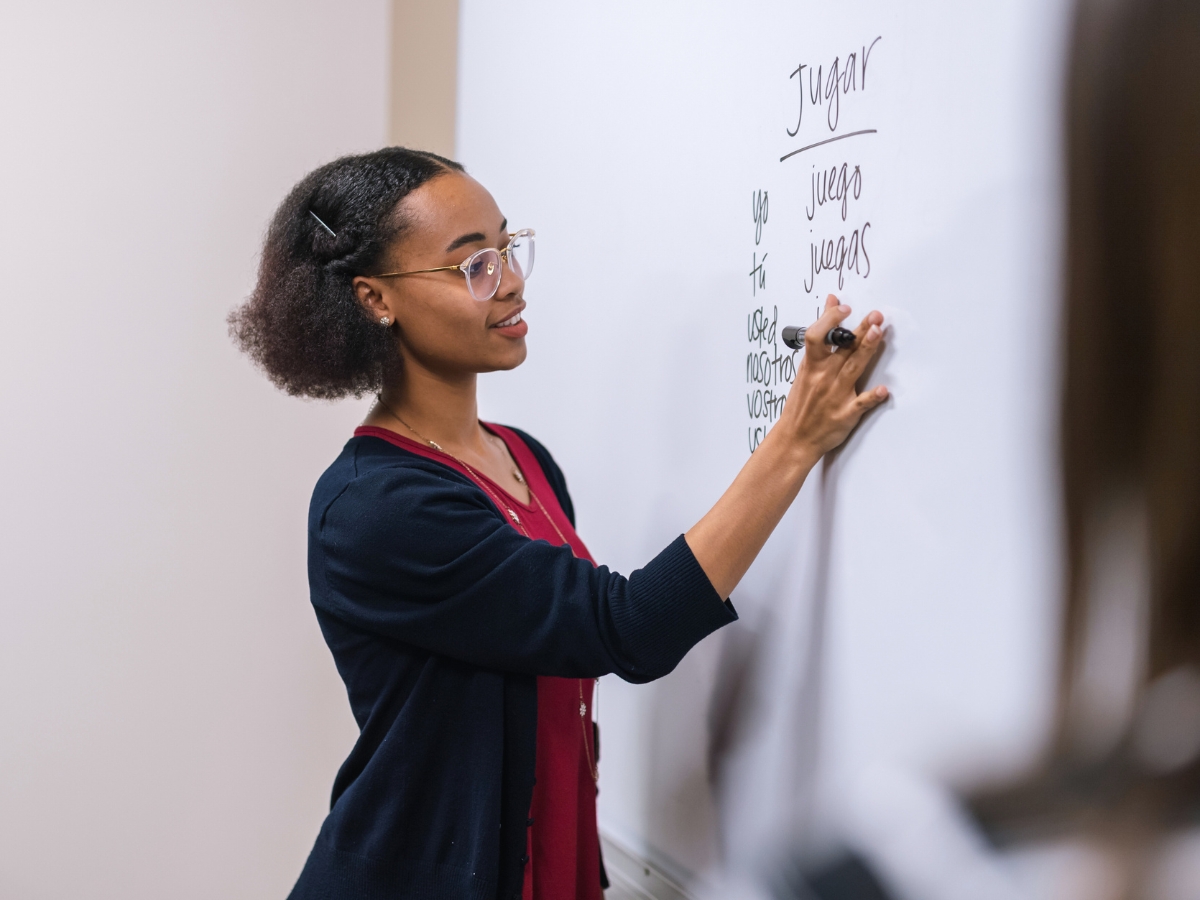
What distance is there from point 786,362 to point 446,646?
0.41 meters

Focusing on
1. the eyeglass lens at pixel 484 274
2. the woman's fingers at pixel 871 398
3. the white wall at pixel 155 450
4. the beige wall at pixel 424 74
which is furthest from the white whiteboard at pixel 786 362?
the white wall at pixel 155 450

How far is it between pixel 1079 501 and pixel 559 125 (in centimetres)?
93

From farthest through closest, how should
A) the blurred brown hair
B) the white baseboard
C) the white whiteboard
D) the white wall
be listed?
the white wall → the white baseboard → the white whiteboard → the blurred brown hair

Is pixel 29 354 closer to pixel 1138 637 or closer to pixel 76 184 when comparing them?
pixel 76 184

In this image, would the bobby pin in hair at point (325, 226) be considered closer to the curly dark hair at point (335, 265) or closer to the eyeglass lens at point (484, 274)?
the curly dark hair at point (335, 265)

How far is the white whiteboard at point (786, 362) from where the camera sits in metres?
0.72

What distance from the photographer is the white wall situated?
66.2 inches

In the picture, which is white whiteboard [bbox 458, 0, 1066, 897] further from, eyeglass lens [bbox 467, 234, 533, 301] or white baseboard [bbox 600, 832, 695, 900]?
eyeglass lens [bbox 467, 234, 533, 301]

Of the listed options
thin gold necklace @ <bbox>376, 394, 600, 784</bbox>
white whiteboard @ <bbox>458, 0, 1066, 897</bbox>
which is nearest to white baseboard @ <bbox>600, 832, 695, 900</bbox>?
white whiteboard @ <bbox>458, 0, 1066, 897</bbox>

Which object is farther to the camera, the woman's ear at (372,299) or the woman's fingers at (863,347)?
the woman's ear at (372,299)

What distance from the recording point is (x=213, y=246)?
181 cm

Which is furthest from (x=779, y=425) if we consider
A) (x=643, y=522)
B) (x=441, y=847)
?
(x=441, y=847)

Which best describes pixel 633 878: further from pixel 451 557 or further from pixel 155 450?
pixel 155 450

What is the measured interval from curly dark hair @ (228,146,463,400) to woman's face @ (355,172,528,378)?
0.6 inches
